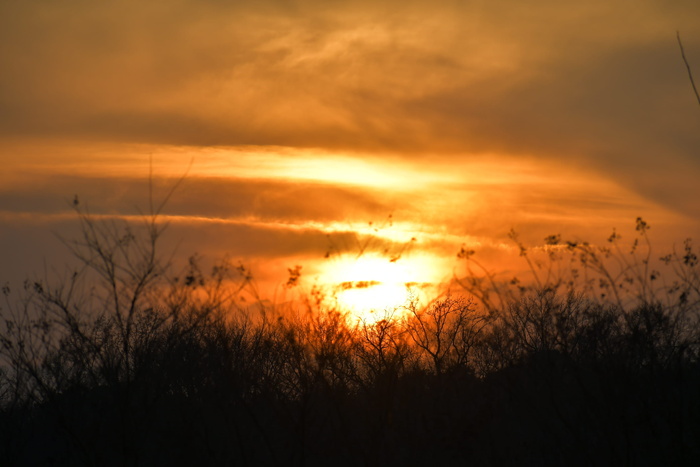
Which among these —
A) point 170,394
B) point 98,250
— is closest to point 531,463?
point 170,394

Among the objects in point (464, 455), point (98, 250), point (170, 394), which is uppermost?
point (98, 250)

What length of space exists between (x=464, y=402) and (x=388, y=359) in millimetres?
9725

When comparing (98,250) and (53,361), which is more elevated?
(98,250)

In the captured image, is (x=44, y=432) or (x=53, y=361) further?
(x=44, y=432)

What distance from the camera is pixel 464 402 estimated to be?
38.4 metres

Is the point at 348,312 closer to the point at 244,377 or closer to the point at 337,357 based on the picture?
the point at 337,357

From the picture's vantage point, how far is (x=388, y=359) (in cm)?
3050

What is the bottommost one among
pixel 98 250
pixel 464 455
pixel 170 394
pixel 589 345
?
pixel 464 455

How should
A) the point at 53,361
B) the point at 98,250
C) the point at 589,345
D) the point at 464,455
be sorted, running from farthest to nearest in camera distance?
the point at 464,455 → the point at 53,361 → the point at 589,345 → the point at 98,250

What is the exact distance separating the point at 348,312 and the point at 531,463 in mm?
15308

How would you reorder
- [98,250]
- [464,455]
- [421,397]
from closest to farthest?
[98,250] < [464,455] < [421,397]

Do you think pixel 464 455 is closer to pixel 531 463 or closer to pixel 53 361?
pixel 531 463

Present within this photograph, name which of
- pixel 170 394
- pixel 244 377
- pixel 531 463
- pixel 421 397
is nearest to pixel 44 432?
pixel 170 394

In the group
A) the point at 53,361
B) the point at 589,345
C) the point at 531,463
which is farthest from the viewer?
the point at 531,463
